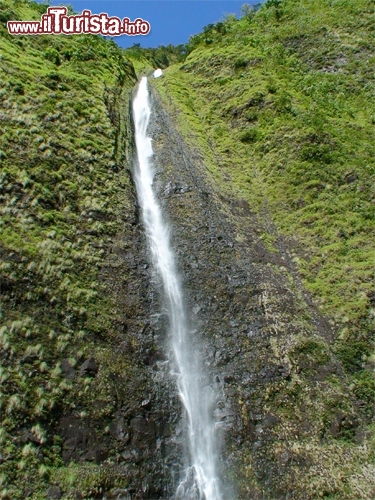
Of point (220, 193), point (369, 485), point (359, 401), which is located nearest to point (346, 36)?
point (220, 193)

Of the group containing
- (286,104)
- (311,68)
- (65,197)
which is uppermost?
(311,68)

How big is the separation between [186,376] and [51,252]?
547 centimetres

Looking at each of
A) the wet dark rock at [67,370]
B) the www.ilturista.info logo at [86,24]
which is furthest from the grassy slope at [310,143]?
the wet dark rock at [67,370]

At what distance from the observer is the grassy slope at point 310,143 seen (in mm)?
12398

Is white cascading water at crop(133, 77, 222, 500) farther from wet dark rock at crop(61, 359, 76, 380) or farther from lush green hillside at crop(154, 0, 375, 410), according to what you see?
lush green hillside at crop(154, 0, 375, 410)

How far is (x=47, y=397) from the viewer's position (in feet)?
31.7

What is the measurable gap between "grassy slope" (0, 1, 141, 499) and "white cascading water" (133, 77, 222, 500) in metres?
1.35

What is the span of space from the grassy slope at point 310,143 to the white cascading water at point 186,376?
1.05 metres

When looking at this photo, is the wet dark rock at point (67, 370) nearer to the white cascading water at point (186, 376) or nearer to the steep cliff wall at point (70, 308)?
the steep cliff wall at point (70, 308)

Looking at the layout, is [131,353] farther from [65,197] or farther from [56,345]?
[65,197]

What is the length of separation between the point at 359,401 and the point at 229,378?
140 inches

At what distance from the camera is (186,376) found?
11797 millimetres

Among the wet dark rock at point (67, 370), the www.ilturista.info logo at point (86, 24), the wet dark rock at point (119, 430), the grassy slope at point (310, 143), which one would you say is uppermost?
the www.ilturista.info logo at point (86, 24)

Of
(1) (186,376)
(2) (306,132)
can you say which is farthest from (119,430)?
(2) (306,132)
